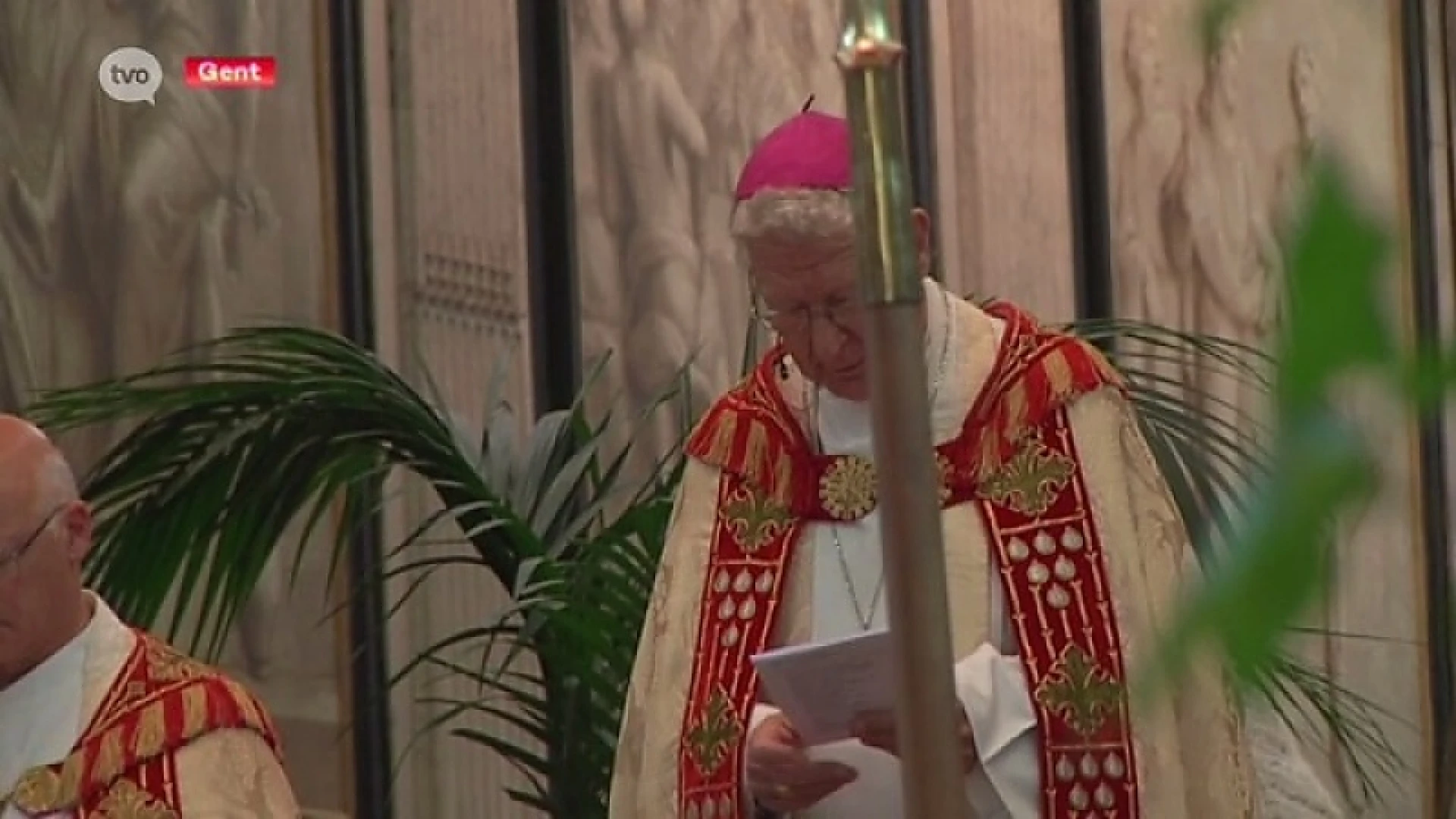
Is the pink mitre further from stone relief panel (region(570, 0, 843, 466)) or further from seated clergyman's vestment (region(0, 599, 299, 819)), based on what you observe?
stone relief panel (region(570, 0, 843, 466))

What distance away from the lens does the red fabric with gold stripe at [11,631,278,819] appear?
141 inches

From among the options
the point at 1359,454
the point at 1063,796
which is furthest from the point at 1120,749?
the point at 1359,454

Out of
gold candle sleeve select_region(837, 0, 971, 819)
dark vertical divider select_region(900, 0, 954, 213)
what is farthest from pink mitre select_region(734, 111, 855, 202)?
dark vertical divider select_region(900, 0, 954, 213)

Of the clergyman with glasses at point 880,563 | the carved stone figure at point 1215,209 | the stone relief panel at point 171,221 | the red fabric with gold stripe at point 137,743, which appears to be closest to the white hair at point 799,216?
the clergyman with glasses at point 880,563

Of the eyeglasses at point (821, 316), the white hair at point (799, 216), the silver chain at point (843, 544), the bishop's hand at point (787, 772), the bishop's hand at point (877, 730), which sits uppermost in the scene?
the white hair at point (799, 216)

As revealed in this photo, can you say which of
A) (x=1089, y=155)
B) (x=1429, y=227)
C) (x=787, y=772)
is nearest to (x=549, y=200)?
(x=1089, y=155)

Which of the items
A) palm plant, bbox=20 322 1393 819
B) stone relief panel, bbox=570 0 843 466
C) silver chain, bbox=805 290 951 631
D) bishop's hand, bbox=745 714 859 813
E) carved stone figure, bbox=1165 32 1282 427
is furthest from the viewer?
carved stone figure, bbox=1165 32 1282 427

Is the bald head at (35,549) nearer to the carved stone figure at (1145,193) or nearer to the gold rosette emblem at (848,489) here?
the gold rosette emblem at (848,489)

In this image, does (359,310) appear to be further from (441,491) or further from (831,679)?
(831,679)

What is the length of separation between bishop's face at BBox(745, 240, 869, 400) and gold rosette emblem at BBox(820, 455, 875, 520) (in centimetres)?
15

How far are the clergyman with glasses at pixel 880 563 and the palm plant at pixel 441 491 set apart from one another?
910 mm

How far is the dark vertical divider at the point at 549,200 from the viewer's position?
23.2ft

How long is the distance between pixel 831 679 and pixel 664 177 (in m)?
4.36

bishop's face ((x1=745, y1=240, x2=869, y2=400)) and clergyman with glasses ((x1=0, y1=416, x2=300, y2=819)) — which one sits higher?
bishop's face ((x1=745, y1=240, x2=869, y2=400))
